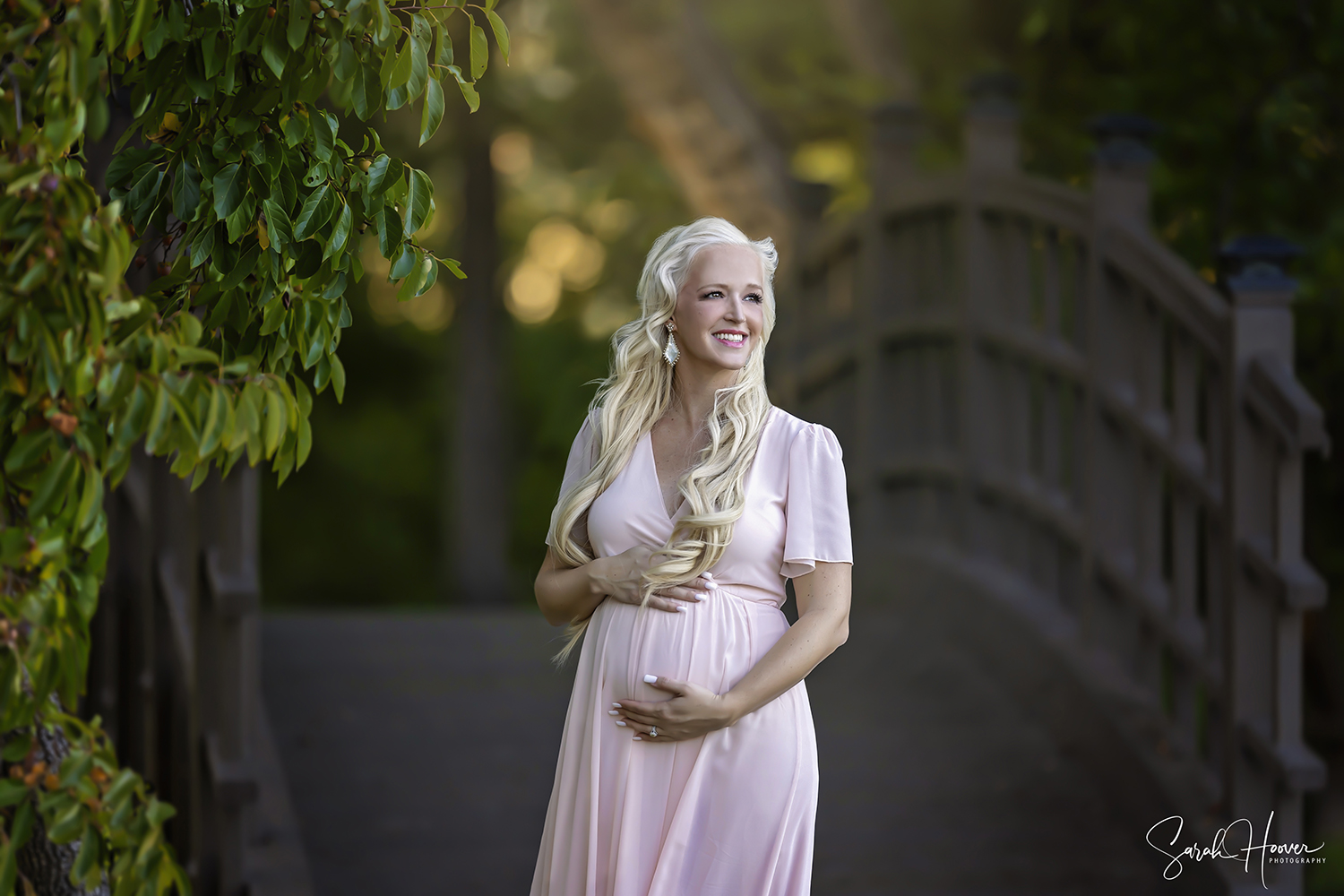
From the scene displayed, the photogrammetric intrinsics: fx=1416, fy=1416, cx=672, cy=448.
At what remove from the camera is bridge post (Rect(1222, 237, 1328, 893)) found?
163 inches

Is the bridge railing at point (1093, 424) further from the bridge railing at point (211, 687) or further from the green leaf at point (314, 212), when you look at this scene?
the green leaf at point (314, 212)

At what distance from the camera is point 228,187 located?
2229 mm

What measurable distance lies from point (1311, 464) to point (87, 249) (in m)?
6.37

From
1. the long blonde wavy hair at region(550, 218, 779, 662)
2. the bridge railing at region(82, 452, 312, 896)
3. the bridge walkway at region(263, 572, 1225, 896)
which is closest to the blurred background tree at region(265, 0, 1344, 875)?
the bridge walkway at region(263, 572, 1225, 896)

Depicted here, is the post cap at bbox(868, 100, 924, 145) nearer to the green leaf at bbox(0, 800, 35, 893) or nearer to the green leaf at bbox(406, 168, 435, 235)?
the green leaf at bbox(406, 168, 435, 235)

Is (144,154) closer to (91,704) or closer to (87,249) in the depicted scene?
(87,249)

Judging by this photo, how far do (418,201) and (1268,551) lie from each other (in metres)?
3.00

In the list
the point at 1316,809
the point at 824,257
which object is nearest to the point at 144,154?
the point at 824,257

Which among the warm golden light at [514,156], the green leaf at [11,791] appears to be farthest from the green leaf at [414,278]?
the warm golden light at [514,156]

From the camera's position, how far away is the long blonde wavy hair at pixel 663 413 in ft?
8.41

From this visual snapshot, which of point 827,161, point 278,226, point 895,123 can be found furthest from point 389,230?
point 827,161

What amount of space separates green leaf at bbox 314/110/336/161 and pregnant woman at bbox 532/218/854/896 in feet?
2.24

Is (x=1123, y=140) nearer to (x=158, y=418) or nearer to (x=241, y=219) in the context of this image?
(x=241, y=219)

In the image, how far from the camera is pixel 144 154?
7.74ft
